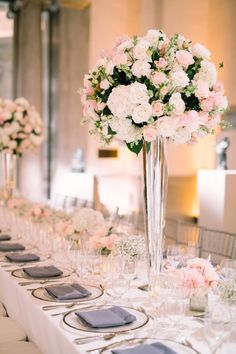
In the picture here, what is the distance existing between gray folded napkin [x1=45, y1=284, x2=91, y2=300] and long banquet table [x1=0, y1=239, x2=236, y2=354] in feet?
0.25

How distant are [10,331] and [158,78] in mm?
1538

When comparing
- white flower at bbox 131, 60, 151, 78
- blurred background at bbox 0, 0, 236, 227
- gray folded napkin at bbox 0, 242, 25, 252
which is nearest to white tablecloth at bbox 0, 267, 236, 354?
gray folded napkin at bbox 0, 242, 25, 252

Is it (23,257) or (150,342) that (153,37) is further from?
(23,257)

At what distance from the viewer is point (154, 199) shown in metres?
2.41

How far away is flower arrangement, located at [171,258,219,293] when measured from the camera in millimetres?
2098

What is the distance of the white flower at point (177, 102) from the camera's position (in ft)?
7.09

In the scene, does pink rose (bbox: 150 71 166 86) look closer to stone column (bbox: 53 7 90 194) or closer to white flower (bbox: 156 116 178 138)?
white flower (bbox: 156 116 178 138)

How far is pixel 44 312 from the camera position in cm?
220

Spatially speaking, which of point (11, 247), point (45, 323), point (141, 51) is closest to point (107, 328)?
point (45, 323)

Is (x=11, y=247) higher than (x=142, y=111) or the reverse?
the reverse

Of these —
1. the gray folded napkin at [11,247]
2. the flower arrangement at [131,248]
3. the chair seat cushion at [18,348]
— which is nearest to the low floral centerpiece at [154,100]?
the flower arrangement at [131,248]

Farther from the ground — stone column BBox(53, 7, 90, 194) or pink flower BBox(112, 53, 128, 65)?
stone column BBox(53, 7, 90, 194)

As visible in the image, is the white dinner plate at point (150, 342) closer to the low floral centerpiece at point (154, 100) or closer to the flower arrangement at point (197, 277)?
the flower arrangement at point (197, 277)

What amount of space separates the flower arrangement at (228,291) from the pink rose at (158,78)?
2.93ft
